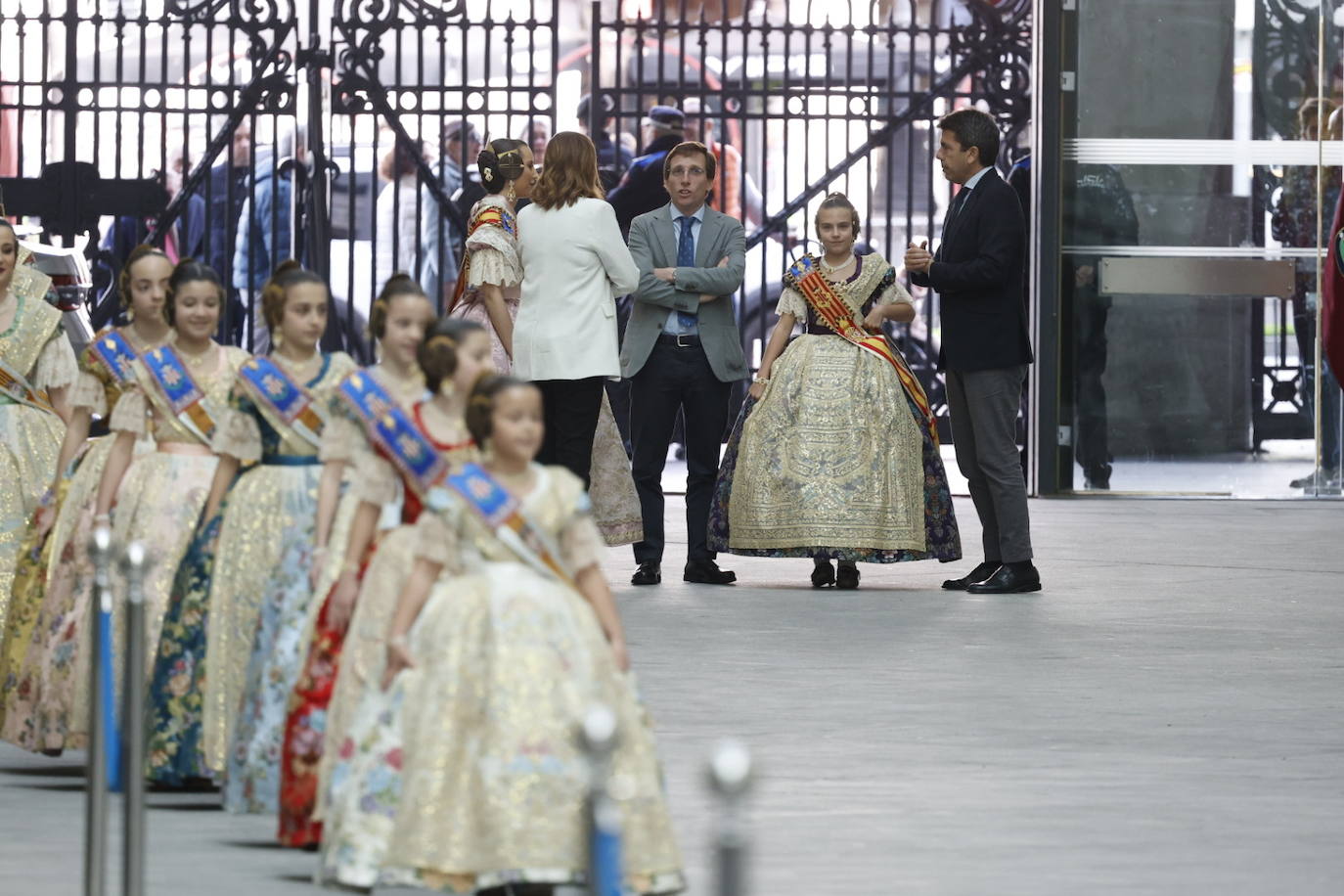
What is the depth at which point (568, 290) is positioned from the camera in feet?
30.8

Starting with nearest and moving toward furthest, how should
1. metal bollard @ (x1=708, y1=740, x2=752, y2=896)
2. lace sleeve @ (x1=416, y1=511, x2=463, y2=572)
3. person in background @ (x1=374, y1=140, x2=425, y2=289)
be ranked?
metal bollard @ (x1=708, y1=740, x2=752, y2=896)
lace sleeve @ (x1=416, y1=511, x2=463, y2=572)
person in background @ (x1=374, y1=140, x2=425, y2=289)

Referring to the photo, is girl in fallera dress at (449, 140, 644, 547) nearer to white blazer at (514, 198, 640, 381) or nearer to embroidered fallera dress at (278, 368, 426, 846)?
white blazer at (514, 198, 640, 381)

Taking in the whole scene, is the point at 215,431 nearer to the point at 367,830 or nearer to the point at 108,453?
the point at 108,453

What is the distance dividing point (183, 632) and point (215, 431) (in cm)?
44

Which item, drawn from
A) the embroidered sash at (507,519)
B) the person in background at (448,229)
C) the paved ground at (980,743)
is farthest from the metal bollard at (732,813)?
the person in background at (448,229)

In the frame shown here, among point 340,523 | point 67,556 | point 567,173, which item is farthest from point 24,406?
point 567,173

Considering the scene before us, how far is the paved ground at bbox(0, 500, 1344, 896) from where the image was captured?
479 centimetres

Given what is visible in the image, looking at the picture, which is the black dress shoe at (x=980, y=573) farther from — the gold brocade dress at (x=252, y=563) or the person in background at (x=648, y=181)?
the gold brocade dress at (x=252, y=563)

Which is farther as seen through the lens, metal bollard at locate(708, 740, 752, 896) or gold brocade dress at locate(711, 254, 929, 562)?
gold brocade dress at locate(711, 254, 929, 562)

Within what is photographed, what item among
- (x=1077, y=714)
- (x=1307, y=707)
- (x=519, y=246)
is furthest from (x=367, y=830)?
(x=519, y=246)

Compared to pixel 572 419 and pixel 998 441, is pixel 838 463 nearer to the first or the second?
pixel 998 441

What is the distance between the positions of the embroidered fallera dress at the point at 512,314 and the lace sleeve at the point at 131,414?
3653 mm

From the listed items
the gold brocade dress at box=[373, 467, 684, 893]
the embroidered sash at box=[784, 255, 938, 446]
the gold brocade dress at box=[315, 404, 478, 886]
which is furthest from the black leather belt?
the gold brocade dress at box=[373, 467, 684, 893]

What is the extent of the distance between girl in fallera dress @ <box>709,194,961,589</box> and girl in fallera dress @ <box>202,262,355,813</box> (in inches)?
173
